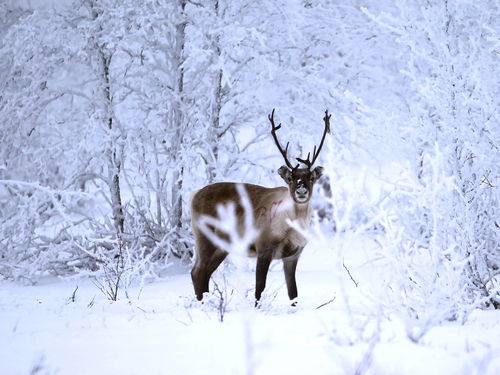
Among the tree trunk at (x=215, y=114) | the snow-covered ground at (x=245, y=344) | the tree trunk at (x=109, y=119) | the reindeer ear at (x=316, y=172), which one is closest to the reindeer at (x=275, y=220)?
the reindeer ear at (x=316, y=172)

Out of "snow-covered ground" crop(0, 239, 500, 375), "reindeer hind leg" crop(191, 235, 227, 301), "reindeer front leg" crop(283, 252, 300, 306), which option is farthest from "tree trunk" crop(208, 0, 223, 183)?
"snow-covered ground" crop(0, 239, 500, 375)

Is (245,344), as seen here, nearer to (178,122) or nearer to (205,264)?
(205,264)

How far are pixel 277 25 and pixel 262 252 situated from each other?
4108mm

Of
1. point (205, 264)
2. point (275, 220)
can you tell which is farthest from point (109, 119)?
point (275, 220)

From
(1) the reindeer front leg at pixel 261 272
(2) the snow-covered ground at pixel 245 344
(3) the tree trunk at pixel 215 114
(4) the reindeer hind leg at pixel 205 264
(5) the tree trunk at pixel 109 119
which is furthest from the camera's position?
(5) the tree trunk at pixel 109 119

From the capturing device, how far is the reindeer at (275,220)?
5539 mm

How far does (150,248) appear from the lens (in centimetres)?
868

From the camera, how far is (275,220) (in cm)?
568

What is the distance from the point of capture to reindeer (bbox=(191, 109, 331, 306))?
18.2ft

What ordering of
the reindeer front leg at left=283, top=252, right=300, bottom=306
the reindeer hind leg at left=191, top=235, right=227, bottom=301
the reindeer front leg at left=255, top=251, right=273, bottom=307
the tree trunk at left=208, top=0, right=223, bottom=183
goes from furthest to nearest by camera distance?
the tree trunk at left=208, top=0, right=223, bottom=183 < the reindeer hind leg at left=191, top=235, right=227, bottom=301 < the reindeer front leg at left=283, top=252, right=300, bottom=306 < the reindeer front leg at left=255, top=251, right=273, bottom=307

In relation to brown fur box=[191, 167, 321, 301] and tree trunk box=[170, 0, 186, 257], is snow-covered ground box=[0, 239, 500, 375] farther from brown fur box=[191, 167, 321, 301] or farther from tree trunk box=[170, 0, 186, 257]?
tree trunk box=[170, 0, 186, 257]

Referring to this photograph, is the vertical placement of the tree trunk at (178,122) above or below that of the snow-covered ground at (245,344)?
above

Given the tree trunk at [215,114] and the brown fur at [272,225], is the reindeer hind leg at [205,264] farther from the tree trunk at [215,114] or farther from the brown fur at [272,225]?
the tree trunk at [215,114]

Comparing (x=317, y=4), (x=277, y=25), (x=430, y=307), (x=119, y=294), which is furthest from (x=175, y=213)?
(x=430, y=307)
